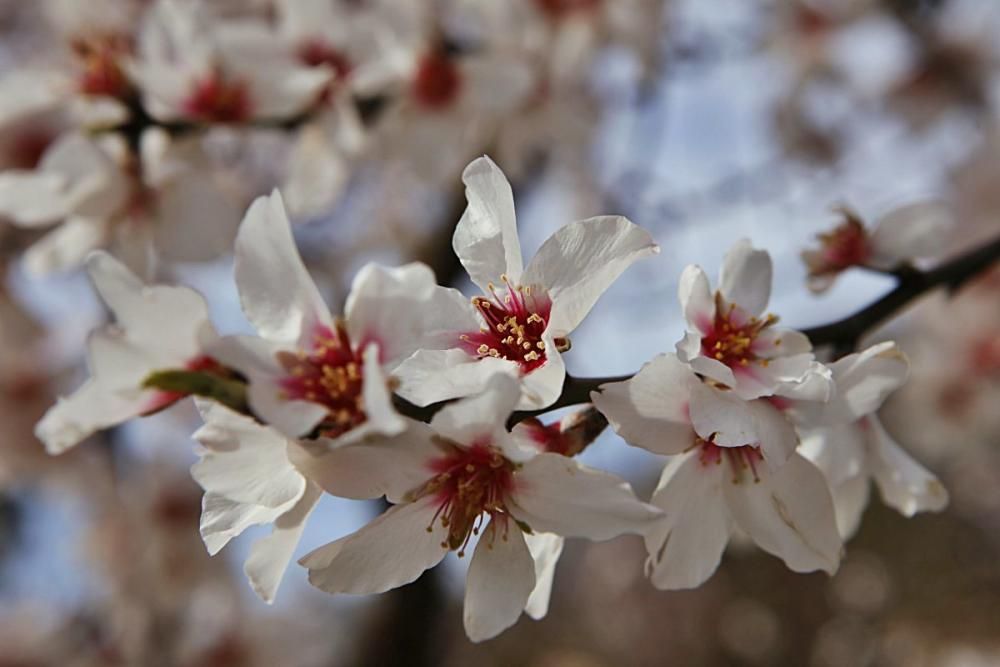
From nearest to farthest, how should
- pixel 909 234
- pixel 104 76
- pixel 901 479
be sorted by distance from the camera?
1. pixel 901 479
2. pixel 909 234
3. pixel 104 76

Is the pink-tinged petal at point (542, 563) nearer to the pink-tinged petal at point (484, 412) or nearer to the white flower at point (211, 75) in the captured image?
the pink-tinged petal at point (484, 412)

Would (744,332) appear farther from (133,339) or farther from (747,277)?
(133,339)

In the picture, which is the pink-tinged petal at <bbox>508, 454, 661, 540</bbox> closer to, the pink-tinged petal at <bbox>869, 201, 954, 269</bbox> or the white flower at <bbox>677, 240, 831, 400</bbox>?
the white flower at <bbox>677, 240, 831, 400</bbox>

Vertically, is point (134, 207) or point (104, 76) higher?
point (104, 76)

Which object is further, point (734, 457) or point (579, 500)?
point (734, 457)

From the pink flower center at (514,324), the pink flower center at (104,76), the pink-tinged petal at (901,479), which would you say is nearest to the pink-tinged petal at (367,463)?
the pink flower center at (514,324)

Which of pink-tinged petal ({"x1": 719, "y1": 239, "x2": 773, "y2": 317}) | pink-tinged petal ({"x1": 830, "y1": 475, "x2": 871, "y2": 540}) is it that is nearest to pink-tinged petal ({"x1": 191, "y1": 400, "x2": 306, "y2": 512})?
pink-tinged petal ({"x1": 719, "y1": 239, "x2": 773, "y2": 317})

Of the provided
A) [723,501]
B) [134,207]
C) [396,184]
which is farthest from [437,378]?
[396,184]
